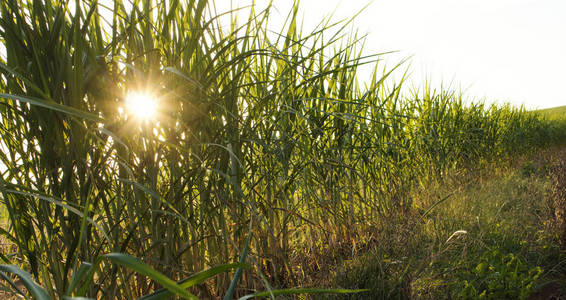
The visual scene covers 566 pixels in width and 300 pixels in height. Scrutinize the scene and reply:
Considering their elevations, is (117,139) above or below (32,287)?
above

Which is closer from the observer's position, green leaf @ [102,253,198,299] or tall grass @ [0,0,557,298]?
green leaf @ [102,253,198,299]

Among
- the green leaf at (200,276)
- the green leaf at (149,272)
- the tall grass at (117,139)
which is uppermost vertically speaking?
the tall grass at (117,139)

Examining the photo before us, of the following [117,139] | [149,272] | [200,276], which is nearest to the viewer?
[149,272]

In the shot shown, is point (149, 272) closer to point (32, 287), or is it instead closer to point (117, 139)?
point (32, 287)

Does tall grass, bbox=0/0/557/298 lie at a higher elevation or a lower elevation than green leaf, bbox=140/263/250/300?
higher

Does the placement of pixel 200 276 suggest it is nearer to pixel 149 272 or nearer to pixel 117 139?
pixel 149 272

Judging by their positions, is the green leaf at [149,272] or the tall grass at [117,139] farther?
the tall grass at [117,139]

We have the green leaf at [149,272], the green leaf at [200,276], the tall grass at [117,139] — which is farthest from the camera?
the tall grass at [117,139]

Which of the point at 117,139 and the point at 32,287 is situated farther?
the point at 117,139

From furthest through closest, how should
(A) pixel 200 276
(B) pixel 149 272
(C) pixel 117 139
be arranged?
(C) pixel 117 139
(A) pixel 200 276
(B) pixel 149 272

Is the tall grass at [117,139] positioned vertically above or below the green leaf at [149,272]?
above

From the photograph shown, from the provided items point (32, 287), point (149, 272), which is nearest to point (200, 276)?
point (149, 272)

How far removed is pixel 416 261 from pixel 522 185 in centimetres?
263

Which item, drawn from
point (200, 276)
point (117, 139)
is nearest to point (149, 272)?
point (200, 276)
